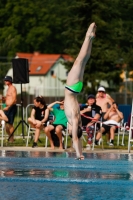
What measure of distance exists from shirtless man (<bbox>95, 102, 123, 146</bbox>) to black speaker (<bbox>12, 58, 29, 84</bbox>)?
8.70 feet

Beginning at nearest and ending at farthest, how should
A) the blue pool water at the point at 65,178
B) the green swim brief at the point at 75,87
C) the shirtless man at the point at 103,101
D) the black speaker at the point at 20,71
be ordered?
the blue pool water at the point at 65,178
the green swim brief at the point at 75,87
the shirtless man at the point at 103,101
the black speaker at the point at 20,71

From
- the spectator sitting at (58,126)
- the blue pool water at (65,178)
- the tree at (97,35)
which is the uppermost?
the tree at (97,35)

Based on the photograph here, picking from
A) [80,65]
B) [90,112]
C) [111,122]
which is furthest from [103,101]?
[80,65]

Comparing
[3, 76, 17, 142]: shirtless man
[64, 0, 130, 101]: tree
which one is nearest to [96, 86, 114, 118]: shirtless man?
[3, 76, 17, 142]: shirtless man

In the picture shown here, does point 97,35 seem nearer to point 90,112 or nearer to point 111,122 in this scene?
point 111,122

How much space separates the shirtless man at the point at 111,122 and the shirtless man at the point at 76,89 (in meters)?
6.12

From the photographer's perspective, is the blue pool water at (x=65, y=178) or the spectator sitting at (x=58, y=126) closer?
the blue pool water at (x=65, y=178)

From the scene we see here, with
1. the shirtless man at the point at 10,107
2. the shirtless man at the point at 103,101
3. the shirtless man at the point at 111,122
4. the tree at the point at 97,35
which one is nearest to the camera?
the shirtless man at the point at 111,122

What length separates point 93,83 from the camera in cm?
4903

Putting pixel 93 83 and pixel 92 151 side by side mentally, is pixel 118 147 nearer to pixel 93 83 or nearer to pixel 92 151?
pixel 92 151

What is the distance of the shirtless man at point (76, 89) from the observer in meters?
13.6

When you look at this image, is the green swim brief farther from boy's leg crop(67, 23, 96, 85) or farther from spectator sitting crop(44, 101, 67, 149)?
spectator sitting crop(44, 101, 67, 149)

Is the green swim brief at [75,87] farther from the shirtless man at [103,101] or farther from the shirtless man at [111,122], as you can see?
the shirtless man at [103,101]

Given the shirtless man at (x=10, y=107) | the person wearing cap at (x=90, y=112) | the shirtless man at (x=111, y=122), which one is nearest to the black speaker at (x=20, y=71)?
the shirtless man at (x=10, y=107)
